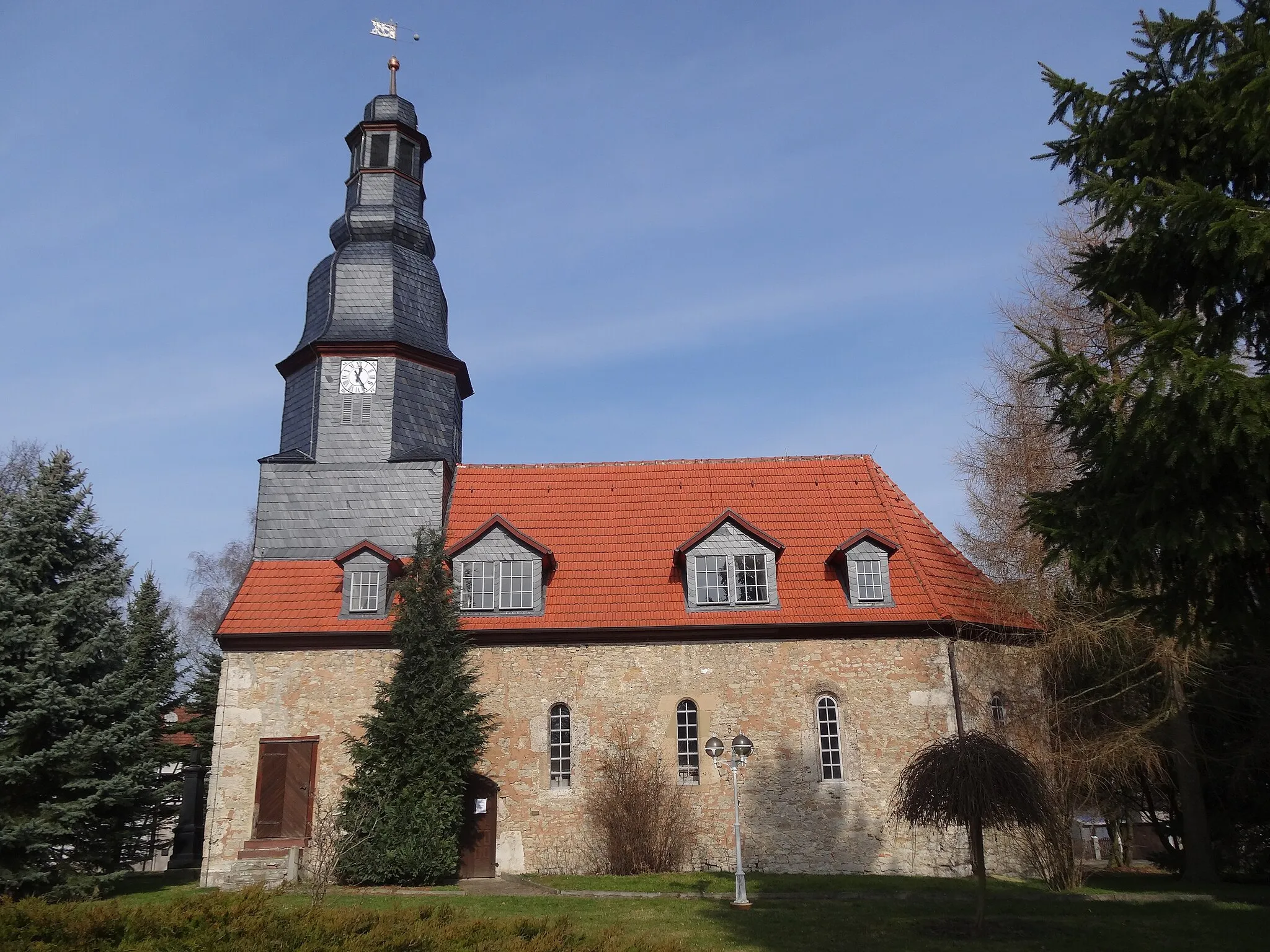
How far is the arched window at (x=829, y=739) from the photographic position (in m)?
18.2

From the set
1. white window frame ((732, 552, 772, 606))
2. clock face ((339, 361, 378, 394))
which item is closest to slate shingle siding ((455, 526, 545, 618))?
white window frame ((732, 552, 772, 606))

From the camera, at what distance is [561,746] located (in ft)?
60.8

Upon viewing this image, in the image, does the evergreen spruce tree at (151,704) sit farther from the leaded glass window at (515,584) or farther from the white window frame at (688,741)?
the white window frame at (688,741)

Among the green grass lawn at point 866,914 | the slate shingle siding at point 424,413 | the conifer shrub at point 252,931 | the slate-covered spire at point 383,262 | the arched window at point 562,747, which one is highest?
the slate-covered spire at point 383,262

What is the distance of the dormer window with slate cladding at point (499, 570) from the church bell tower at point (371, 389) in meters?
1.45

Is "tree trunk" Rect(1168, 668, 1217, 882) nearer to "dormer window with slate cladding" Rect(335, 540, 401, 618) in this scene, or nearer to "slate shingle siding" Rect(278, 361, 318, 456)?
"dormer window with slate cladding" Rect(335, 540, 401, 618)

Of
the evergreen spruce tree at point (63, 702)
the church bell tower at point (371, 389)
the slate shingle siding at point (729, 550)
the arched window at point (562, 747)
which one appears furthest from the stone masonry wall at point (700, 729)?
the church bell tower at point (371, 389)

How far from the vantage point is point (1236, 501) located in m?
7.67

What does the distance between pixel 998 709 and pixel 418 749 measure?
10783 mm

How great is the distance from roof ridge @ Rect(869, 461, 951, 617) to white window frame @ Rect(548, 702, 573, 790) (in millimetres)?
7211

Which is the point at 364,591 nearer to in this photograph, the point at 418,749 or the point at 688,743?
the point at 418,749

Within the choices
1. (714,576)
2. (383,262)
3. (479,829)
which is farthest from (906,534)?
(383,262)

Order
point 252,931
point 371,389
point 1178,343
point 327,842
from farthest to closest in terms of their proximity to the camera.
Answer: point 371,389, point 327,842, point 252,931, point 1178,343

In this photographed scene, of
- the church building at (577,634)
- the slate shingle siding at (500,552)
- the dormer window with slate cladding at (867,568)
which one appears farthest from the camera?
the slate shingle siding at (500,552)
